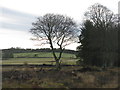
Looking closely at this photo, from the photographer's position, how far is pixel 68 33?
4106 centimetres

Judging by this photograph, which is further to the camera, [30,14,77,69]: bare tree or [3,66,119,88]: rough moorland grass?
[30,14,77,69]: bare tree

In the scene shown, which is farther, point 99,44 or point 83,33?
point 83,33

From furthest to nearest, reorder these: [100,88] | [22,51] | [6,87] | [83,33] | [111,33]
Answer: [22,51] → [83,33] → [111,33] → [6,87] → [100,88]

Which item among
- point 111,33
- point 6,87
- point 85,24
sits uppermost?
point 85,24

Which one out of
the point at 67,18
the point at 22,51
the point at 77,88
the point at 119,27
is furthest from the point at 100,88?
the point at 22,51

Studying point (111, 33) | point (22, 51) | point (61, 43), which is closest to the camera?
point (111, 33)

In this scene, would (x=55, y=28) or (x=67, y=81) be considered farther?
(x=55, y=28)

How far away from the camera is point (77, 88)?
1479cm

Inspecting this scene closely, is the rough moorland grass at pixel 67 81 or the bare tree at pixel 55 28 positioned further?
the bare tree at pixel 55 28

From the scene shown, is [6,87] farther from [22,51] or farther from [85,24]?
[22,51]

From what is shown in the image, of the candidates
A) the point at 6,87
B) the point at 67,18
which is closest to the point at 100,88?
the point at 6,87

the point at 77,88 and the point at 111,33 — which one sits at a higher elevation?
the point at 111,33

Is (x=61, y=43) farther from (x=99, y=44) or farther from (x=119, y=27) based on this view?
(x=119, y=27)

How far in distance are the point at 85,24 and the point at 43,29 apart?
344 inches
